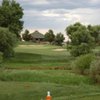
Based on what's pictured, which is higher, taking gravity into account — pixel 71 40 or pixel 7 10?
pixel 7 10

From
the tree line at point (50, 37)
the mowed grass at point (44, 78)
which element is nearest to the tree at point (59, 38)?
the tree line at point (50, 37)

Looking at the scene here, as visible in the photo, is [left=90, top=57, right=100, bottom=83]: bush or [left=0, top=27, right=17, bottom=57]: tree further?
[left=0, top=27, right=17, bottom=57]: tree

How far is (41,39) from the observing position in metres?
163

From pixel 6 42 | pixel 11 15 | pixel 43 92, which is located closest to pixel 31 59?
pixel 6 42

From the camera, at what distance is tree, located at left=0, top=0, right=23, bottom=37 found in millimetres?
76812

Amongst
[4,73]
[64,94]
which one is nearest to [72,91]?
[64,94]

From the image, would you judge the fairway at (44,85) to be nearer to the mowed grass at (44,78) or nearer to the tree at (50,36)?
the mowed grass at (44,78)

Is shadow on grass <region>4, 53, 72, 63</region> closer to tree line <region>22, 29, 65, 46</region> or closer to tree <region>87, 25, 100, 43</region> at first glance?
tree <region>87, 25, 100, 43</region>

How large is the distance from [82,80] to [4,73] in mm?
8056

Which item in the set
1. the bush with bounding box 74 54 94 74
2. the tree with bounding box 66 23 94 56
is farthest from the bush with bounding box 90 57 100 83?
the tree with bounding box 66 23 94 56

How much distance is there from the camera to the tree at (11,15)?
76.8 m

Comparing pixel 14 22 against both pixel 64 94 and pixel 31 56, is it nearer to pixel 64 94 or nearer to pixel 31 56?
pixel 31 56

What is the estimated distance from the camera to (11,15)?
77188mm

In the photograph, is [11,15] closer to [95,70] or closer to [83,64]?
[83,64]
